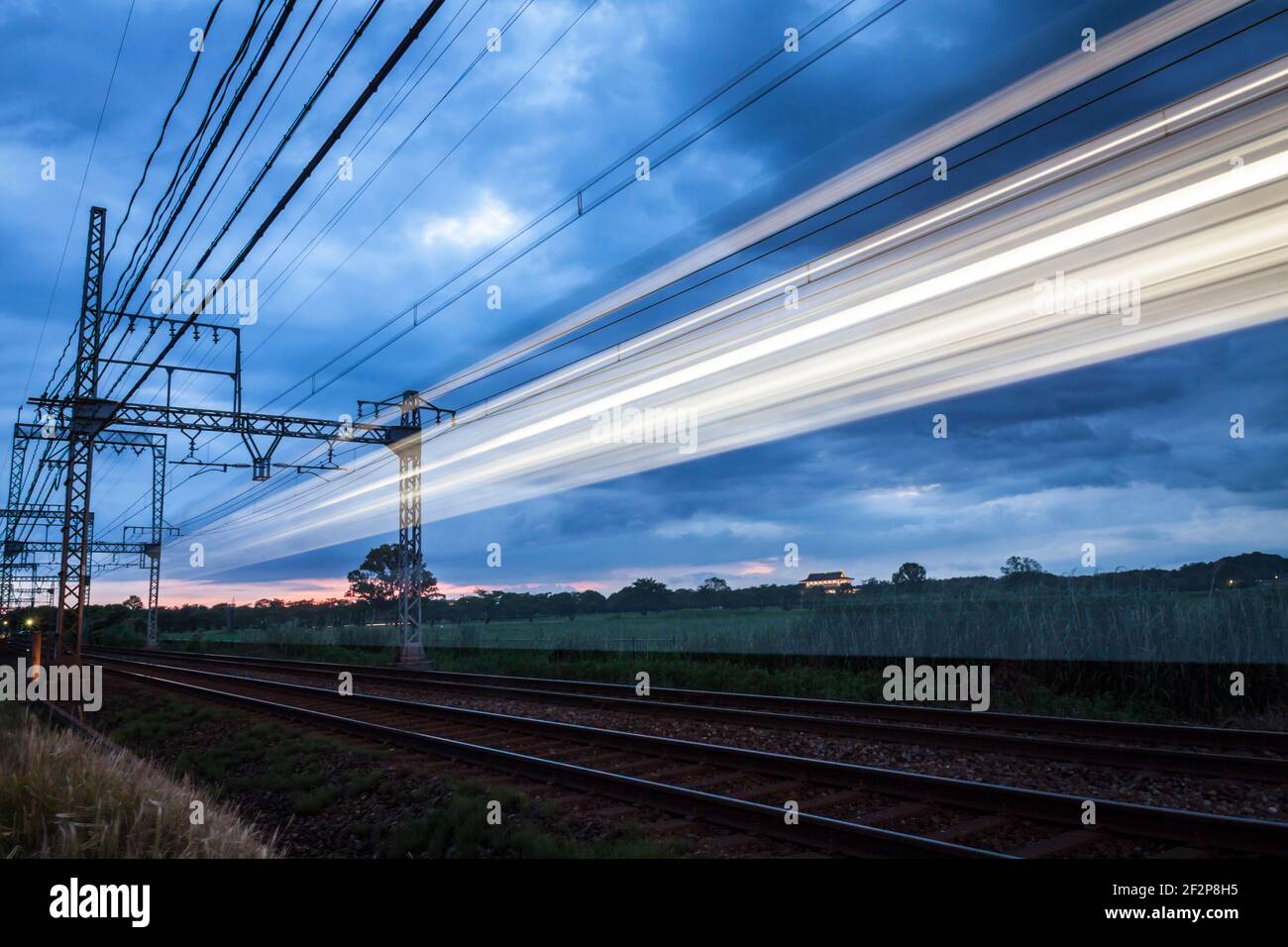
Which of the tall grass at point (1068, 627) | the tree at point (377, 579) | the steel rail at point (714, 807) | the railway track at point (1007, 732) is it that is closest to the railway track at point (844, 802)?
the steel rail at point (714, 807)

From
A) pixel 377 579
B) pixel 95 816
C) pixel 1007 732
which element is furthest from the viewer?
pixel 377 579

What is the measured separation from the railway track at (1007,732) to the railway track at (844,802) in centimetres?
221

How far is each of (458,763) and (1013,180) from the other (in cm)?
1141

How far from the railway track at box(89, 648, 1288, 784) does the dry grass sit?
763 centimetres

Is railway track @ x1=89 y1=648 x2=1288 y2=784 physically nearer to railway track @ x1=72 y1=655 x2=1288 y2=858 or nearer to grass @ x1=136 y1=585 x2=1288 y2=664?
railway track @ x1=72 y1=655 x2=1288 y2=858

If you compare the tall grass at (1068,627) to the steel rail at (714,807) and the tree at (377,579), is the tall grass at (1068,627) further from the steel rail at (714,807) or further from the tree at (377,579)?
the tree at (377,579)

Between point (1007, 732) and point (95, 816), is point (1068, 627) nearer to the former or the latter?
point (1007, 732)

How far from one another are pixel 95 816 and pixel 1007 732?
1081cm

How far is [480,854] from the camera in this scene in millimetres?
6863

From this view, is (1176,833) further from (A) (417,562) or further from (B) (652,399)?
(A) (417,562)

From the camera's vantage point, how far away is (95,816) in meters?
6.19

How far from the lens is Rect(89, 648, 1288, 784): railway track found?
870 centimetres

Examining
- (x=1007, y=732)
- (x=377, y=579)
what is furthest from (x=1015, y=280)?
(x=377, y=579)

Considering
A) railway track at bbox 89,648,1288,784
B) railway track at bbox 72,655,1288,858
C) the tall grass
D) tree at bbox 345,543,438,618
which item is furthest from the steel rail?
tree at bbox 345,543,438,618
